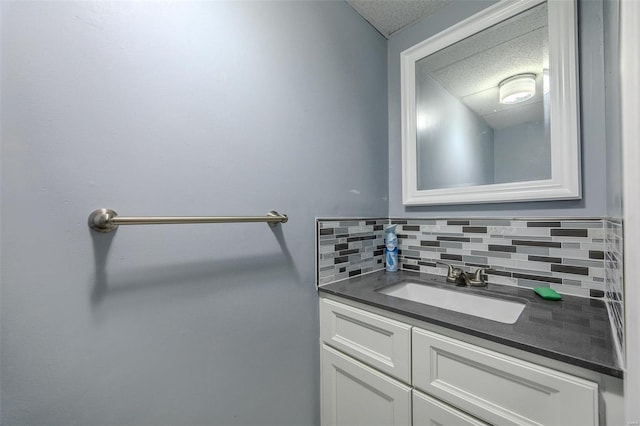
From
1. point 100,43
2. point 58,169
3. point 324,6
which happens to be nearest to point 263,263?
point 58,169

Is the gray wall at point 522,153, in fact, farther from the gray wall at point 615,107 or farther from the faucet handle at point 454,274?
the faucet handle at point 454,274

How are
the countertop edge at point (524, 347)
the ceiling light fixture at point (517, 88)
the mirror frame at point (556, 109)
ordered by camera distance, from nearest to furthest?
the countertop edge at point (524, 347) < the mirror frame at point (556, 109) < the ceiling light fixture at point (517, 88)

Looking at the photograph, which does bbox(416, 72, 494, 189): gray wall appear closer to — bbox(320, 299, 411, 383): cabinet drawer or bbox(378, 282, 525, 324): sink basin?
bbox(378, 282, 525, 324): sink basin

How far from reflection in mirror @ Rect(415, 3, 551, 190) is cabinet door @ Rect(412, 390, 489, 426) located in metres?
0.87

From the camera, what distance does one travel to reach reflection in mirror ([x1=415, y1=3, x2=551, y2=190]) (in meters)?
0.96

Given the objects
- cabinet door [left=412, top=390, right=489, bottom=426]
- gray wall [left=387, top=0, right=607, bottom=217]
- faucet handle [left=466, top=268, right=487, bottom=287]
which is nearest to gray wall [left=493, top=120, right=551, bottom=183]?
gray wall [left=387, top=0, right=607, bottom=217]

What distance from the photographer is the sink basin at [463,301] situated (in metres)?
0.87

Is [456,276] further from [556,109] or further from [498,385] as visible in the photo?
[556,109]

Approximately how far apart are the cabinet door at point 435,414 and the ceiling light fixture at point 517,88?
1148 mm

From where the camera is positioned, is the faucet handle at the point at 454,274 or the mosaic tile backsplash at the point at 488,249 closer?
the mosaic tile backsplash at the point at 488,249

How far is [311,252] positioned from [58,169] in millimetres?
764

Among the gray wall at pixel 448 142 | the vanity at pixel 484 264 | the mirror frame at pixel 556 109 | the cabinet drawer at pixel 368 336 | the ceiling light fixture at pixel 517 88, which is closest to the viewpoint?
→ the vanity at pixel 484 264

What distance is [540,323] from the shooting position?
656mm

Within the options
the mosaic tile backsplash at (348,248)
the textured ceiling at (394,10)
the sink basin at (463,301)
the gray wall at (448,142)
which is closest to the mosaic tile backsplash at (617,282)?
the sink basin at (463,301)
